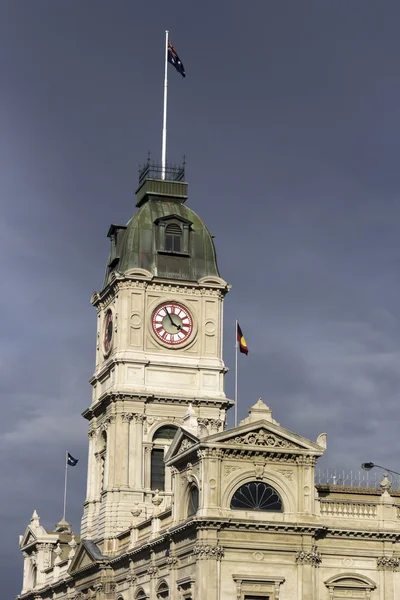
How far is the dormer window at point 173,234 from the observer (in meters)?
108

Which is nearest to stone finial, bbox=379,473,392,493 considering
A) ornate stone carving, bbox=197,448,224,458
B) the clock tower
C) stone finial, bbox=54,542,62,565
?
ornate stone carving, bbox=197,448,224,458

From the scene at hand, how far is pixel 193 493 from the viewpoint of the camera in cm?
8444

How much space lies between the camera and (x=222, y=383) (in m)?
107

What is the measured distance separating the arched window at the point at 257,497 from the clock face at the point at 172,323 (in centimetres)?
2505

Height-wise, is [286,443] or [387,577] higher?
[286,443]

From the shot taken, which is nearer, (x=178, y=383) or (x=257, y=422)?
(x=257, y=422)

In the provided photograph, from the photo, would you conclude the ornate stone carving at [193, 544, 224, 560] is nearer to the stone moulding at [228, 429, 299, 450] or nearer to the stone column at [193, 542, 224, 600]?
the stone column at [193, 542, 224, 600]

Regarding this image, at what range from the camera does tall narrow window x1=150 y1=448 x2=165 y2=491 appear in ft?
341

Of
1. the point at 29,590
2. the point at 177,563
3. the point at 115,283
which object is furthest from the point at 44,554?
the point at 177,563

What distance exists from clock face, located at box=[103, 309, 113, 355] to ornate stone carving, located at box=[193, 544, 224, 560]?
97.6 feet

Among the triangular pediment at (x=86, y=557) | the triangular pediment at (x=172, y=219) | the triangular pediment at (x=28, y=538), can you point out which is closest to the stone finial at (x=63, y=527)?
the triangular pediment at (x=28, y=538)

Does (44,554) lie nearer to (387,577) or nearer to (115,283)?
(115,283)

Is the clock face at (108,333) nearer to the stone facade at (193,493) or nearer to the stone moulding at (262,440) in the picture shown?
the stone facade at (193,493)

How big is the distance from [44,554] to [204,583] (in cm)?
4566
